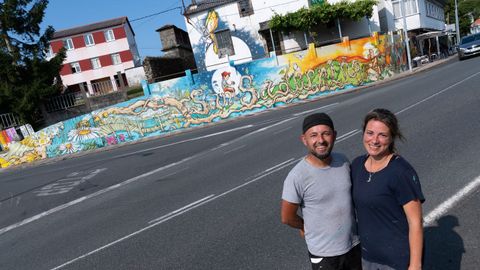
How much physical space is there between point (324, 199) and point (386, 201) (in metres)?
0.40

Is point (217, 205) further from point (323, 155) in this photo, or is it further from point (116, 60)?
point (116, 60)

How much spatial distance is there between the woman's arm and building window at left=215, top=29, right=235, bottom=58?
3250 cm

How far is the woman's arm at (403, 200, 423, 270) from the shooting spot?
2.29 metres

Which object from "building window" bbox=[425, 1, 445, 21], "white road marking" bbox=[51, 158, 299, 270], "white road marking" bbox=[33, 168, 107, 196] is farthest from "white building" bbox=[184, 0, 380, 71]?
"white road marking" bbox=[51, 158, 299, 270]

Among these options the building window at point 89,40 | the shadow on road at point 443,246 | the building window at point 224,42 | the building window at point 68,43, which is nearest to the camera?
the shadow on road at point 443,246

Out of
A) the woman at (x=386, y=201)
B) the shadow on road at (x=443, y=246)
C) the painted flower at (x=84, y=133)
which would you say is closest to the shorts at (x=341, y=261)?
the woman at (x=386, y=201)

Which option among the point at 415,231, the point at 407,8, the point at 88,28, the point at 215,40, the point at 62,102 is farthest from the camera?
the point at 88,28

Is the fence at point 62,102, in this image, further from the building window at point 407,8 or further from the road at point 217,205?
the building window at point 407,8

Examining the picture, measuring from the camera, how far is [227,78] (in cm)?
2108

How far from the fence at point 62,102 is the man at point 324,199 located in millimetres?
22656

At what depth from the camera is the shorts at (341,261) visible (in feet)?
8.68

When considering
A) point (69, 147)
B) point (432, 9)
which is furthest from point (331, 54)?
point (432, 9)

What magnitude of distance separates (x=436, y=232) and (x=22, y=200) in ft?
33.9

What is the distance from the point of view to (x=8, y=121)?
22.8 meters
